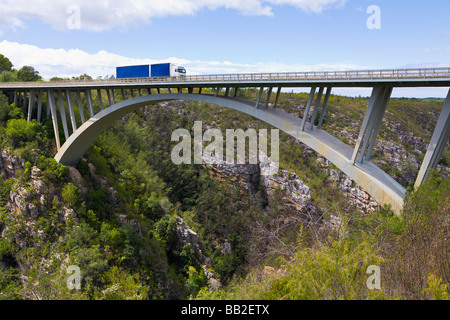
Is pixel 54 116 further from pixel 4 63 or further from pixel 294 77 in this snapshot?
pixel 4 63

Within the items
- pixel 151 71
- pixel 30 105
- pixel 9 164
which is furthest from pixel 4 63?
pixel 151 71

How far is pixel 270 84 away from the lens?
16906 millimetres

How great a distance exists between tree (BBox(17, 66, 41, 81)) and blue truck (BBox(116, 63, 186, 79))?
87.7ft

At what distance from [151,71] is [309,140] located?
13765 mm

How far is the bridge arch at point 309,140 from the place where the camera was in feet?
44.9

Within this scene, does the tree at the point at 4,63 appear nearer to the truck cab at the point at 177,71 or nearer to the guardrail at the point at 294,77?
the guardrail at the point at 294,77

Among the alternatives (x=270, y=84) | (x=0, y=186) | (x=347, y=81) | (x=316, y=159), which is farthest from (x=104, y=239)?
(x=316, y=159)

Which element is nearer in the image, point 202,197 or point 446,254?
point 446,254

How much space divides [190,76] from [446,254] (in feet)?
55.5

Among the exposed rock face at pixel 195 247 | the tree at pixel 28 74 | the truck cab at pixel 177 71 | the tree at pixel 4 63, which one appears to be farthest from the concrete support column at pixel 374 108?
the tree at pixel 4 63

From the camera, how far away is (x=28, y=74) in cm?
4391

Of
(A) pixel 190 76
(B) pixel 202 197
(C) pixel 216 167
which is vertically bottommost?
(B) pixel 202 197
